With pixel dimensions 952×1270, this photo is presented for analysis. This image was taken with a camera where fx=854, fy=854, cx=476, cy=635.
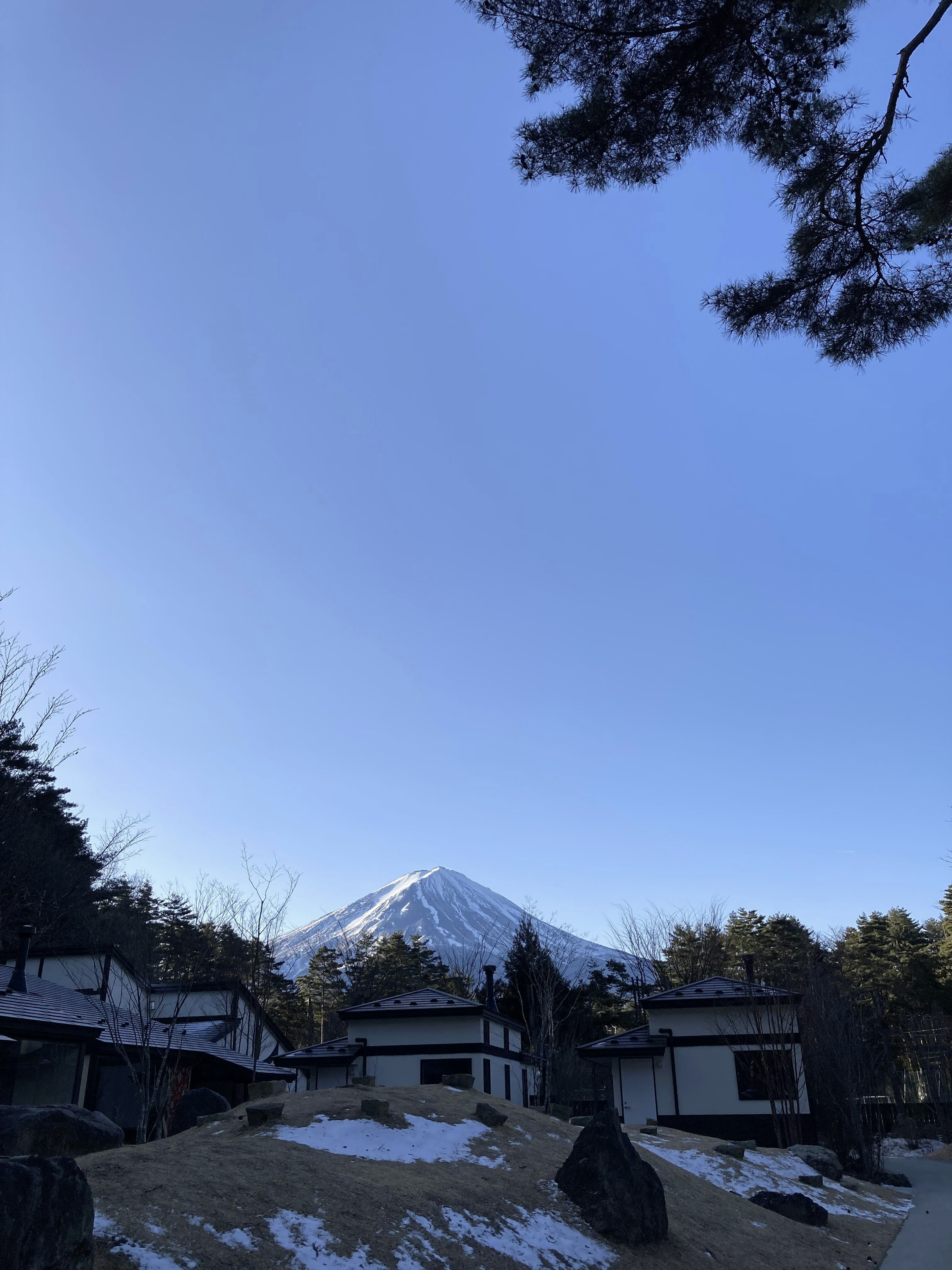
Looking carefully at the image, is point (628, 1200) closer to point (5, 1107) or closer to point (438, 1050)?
point (5, 1107)

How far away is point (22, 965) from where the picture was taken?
19.9 metres

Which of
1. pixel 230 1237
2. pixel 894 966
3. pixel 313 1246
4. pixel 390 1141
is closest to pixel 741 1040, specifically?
pixel 390 1141

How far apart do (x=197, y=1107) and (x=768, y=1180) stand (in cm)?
1097

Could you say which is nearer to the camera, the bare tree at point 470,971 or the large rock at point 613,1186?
the large rock at point 613,1186

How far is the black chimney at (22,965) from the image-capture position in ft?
63.0

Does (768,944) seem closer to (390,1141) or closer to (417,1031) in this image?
(417,1031)

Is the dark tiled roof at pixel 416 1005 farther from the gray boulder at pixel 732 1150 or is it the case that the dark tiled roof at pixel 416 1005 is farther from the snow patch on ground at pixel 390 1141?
the snow patch on ground at pixel 390 1141

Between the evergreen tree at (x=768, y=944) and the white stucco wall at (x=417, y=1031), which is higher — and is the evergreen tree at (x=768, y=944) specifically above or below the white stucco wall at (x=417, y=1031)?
above

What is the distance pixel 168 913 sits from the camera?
45625 mm

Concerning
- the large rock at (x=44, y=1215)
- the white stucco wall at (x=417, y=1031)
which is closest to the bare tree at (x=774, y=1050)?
the white stucco wall at (x=417, y=1031)

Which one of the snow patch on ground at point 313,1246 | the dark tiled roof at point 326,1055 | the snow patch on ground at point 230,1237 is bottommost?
the snow patch on ground at point 313,1246

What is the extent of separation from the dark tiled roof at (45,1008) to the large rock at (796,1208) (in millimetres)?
13574

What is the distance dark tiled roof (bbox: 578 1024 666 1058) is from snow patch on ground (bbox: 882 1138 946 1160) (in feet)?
30.7

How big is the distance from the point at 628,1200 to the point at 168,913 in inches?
1584
